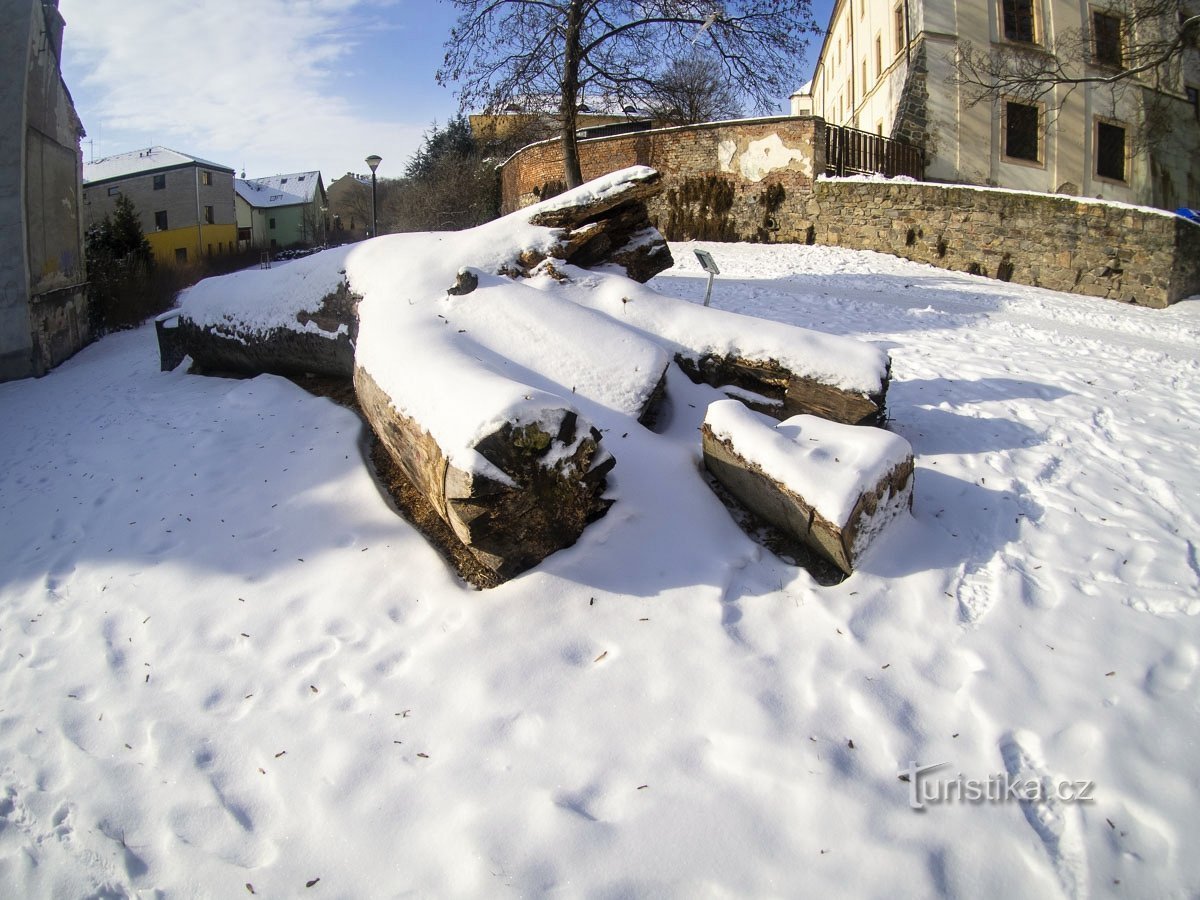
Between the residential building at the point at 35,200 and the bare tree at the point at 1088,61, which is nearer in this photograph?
the residential building at the point at 35,200

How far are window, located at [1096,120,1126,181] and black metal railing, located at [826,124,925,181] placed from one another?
6262mm

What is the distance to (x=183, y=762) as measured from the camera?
251cm

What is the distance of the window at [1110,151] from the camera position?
18625 mm

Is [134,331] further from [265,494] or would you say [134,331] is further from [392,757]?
[392,757]

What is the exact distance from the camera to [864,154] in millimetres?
14867

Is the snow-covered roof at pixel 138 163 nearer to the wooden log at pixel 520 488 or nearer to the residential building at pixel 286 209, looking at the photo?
the residential building at pixel 286 209

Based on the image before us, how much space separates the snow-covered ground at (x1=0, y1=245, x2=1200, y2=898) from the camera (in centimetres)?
214

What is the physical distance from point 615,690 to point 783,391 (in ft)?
7.72

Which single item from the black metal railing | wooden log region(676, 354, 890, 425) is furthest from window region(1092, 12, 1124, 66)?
wooden log region(676, 354, 890, 425)

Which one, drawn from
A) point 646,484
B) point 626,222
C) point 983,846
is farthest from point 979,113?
point 983,846

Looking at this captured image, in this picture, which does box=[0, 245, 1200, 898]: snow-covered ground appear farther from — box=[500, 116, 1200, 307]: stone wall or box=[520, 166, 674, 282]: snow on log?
box=[500, 116, 1200, 307]: stone wall

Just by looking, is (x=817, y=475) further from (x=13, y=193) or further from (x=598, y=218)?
(x=13, y=193)

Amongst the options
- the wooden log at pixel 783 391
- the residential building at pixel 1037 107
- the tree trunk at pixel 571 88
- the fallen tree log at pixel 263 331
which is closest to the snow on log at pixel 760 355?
the wooden log at pixel 783 391

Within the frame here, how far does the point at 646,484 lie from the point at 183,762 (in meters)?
2.20
